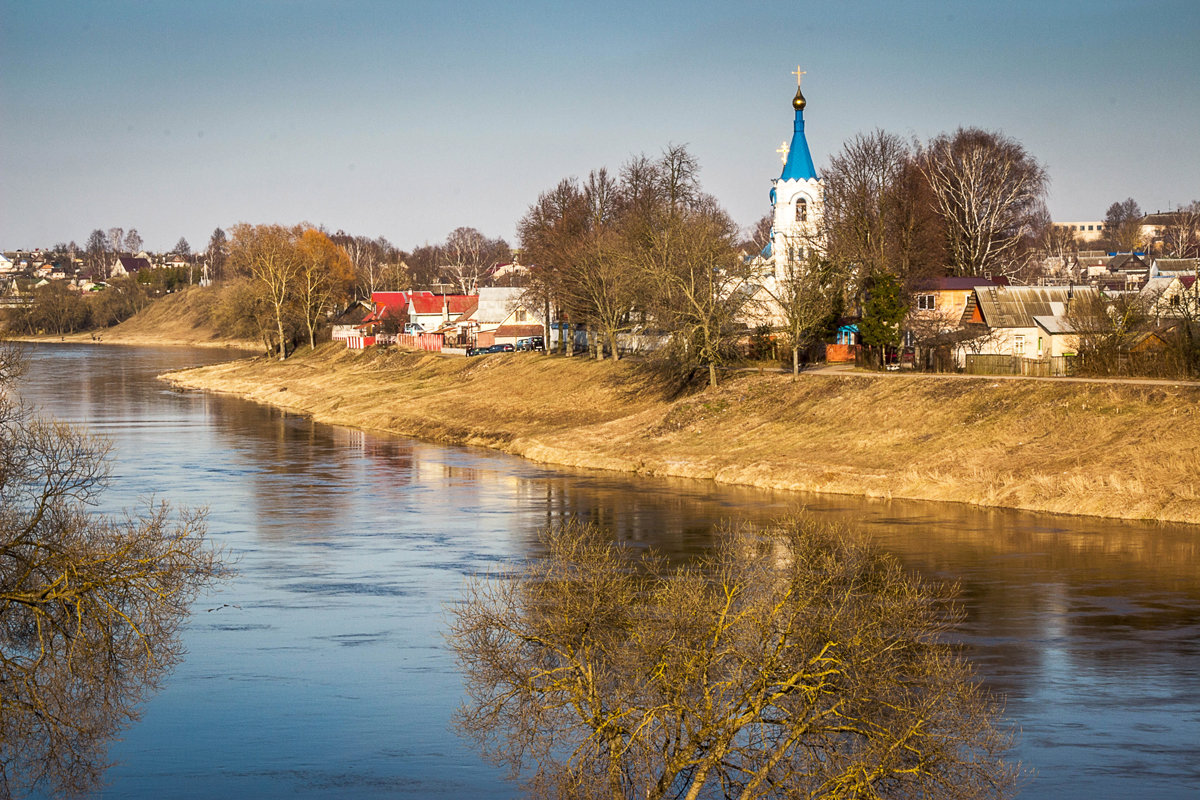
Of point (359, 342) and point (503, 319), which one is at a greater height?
point (503, 319)

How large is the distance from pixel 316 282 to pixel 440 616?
11313 centimetres

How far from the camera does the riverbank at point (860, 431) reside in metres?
49.6

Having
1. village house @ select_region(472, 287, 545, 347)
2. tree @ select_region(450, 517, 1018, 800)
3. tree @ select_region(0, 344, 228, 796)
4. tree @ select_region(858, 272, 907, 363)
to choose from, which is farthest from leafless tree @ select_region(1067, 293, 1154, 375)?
village house @ select_region(472, 287, 545, 347)

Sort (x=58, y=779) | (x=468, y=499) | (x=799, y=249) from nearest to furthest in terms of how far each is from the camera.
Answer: (x=58, y=779)
(x=468, y=499)
(x=799, y=249)

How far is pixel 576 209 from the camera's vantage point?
107375 millimetres

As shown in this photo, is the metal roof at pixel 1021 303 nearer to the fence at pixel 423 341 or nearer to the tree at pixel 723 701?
the tree at pixel 723 701

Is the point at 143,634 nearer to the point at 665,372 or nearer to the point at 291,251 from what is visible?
the point at 665,372

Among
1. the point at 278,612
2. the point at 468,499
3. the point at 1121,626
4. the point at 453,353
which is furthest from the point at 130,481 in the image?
the point at 453,353

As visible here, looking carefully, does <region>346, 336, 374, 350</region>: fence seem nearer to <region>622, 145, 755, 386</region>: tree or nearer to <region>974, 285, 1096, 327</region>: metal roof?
<region>622, 145, 755, 386</region>: tree

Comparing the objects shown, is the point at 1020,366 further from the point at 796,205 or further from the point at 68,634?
the point at 68,634

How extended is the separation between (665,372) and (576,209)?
3175 cm

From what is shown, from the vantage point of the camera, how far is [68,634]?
28.8 metres

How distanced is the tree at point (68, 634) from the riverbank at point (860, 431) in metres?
31.5

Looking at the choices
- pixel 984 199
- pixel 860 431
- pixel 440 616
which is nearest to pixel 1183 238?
pixel 984 199
